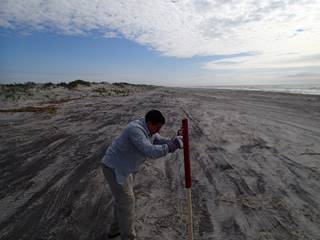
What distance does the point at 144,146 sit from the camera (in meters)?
3.82

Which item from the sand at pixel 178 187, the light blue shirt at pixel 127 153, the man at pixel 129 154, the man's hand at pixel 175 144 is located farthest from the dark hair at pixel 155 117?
the sand at pixel 178 187

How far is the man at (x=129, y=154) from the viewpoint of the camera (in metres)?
3.86

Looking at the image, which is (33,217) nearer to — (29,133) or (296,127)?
(29,133)

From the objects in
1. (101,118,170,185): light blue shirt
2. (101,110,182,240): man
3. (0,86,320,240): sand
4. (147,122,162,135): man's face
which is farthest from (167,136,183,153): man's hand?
(0,86,320,240): sand

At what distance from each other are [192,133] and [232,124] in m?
2.22

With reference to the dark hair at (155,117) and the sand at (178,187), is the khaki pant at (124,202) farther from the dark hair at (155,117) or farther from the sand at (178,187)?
the dark hair at (155,117)

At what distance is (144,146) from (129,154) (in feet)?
1.09

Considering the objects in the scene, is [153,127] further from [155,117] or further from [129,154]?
[129,154]

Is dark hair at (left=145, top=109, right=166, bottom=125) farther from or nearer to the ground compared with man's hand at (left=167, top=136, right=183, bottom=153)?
farther from the ground

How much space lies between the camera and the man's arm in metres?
3.77

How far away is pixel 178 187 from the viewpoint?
6.23 meters

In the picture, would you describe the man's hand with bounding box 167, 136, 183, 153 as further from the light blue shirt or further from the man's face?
the man's face

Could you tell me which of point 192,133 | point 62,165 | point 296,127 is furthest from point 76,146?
point 296,127

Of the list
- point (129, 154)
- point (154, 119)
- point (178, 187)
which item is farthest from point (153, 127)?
point (178, 187)
